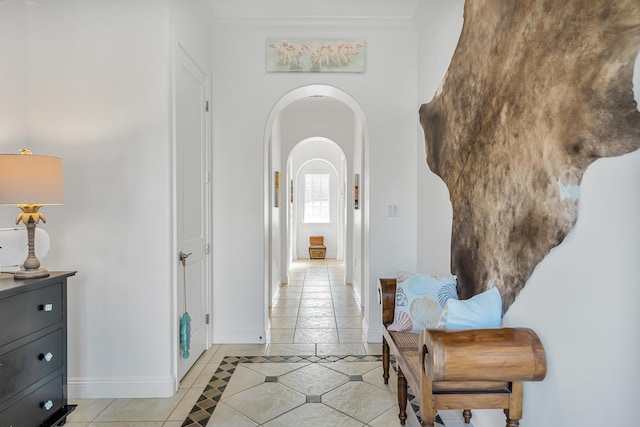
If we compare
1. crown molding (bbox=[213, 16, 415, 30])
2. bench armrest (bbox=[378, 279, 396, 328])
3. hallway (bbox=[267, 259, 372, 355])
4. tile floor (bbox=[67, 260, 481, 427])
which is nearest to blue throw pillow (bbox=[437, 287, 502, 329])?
tile floor (bbox=[67, 260, 481, 427])

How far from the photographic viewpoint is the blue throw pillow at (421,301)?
2.50 metres

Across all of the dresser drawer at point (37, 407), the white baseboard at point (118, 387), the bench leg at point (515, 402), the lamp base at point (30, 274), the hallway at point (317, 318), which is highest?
the lamp base at point (30, 274)

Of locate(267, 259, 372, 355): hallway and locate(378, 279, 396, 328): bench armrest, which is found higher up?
locate(378, 279, 396, 328): bench armrest

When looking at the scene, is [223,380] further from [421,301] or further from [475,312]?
[475,312]

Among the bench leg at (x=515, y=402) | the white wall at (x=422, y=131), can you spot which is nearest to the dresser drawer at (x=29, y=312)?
the bench leg at (x=515, y=402)

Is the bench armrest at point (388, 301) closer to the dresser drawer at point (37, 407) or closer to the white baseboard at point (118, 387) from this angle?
the white baseboard at point (118, 387)

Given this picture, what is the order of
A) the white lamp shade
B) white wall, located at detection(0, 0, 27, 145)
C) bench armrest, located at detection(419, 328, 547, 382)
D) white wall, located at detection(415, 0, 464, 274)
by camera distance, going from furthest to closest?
white wall, located at detection(415, 0, 464, 274), white wall, located at detection(0, 0, 27, 145), the white lamp shade, bench armrest, located at detection(419, 328, 547, 382)

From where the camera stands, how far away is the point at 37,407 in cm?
201

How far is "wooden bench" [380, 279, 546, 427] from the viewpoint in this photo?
1488 mm

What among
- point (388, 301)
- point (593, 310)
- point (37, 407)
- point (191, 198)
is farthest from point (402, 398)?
point (191, 198)

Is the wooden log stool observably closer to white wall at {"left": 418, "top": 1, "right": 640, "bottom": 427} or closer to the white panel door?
white wall at {"left": 418, "top": 1, "right": 640, "bottom": 427}

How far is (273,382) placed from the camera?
9.45 ft

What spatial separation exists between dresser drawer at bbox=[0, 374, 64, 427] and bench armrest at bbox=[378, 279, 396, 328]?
6.43 ft

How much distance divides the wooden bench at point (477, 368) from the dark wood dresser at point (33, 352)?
183 centimetres
